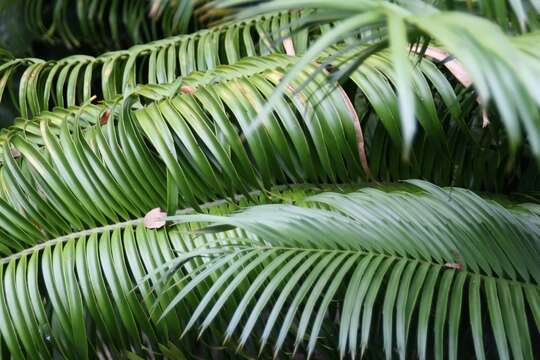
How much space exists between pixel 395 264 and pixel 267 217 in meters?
0.17

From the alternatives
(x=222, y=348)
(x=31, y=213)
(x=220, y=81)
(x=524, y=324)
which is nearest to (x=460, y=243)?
(x=524, y=324)

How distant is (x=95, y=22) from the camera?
2.29m

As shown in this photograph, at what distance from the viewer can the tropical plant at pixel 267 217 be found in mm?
868

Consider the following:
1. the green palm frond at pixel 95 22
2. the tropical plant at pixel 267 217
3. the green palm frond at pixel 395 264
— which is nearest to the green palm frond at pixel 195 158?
the tropical plant at pixel 267 217

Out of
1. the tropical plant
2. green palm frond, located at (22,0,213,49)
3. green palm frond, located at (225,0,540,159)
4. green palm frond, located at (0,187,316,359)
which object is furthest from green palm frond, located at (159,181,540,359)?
green palm frond, located at (22,0,213,49)

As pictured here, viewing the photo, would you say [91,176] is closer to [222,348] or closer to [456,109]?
[222,348]

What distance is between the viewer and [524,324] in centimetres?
81

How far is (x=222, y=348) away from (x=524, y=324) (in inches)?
17.6

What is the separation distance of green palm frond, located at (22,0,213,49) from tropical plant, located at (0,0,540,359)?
0.84 metres

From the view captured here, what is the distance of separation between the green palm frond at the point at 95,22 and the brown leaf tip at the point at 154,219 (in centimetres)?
99

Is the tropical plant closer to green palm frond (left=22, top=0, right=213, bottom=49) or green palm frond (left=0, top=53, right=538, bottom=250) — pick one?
green palm frond (left=0, top=53, right=538, bottom=250)

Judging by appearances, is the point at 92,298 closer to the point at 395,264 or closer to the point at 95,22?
the point at 395,264

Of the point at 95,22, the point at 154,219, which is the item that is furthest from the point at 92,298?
the point at 95,22

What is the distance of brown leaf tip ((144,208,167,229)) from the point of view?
3.63 ft
